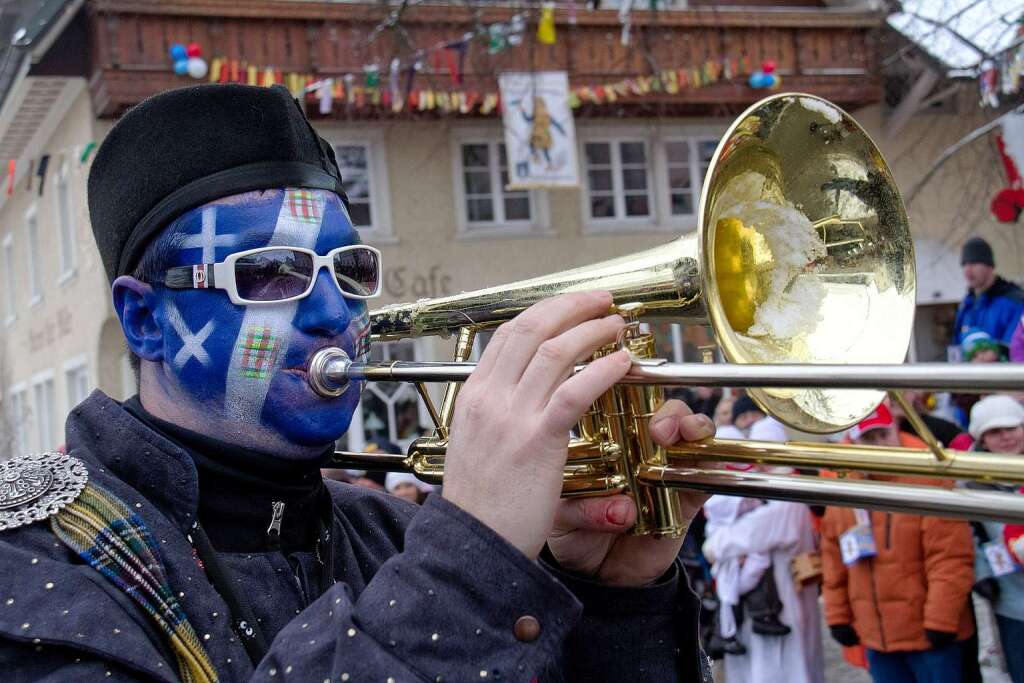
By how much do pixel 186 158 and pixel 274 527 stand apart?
624mm

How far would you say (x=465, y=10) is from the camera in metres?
13.1

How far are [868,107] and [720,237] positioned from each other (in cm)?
1497

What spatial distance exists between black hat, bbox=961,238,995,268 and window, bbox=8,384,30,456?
14352mm

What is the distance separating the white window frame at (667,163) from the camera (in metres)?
15.2

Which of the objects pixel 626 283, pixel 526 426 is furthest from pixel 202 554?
pixel 626 283

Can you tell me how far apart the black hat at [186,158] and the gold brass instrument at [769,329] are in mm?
325

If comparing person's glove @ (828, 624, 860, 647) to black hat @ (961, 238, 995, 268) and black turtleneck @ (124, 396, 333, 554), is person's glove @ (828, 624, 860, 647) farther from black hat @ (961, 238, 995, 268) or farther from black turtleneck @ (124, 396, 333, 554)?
black turtleneck @ (124, 396, 333, 554)

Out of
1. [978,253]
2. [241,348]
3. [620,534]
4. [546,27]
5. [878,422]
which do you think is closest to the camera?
[241,348]

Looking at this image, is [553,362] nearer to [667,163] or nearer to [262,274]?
[262,274]

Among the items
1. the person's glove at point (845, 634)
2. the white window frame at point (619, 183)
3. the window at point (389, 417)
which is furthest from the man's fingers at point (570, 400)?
the white window frame at point (619, 183)

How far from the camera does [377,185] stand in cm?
1409

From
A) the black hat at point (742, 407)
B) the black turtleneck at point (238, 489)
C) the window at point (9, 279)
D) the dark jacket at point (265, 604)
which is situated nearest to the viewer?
the dark jacket at point (265, 604)

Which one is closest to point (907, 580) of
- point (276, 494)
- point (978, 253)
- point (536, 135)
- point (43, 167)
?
point (978, 253)

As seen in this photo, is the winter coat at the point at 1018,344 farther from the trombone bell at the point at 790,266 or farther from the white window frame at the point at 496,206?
the white window frame at the point at 496,206
